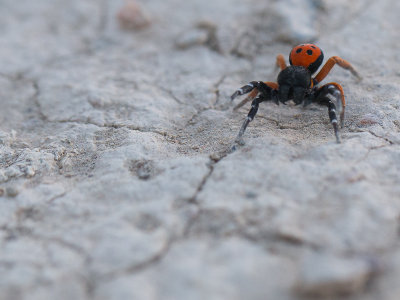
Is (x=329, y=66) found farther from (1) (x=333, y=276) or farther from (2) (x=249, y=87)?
(1) (x=333, y=276)

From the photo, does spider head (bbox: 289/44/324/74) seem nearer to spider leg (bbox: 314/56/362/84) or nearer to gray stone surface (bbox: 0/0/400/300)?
spider leg (bbox: 314/56/362/84)

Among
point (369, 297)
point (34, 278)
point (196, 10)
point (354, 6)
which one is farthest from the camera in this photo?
point (196, 10)

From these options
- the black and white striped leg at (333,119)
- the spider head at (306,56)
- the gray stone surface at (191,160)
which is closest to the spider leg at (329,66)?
the spider head at (306,56)

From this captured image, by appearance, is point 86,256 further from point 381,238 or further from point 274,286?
point 381,238

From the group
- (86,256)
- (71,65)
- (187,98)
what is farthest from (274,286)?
(71,65)

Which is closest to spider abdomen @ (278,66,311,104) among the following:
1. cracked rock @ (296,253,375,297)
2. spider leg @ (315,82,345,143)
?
spider leg @ (315,82,345,143)

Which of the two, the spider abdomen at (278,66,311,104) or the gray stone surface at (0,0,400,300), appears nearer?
the gray stone surface at (0,0,400,300)

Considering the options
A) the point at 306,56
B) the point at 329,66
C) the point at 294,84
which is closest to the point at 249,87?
the point at 294,84

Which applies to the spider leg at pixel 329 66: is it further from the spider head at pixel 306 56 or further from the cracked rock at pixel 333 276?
the cracked rock at pixel 333 276
